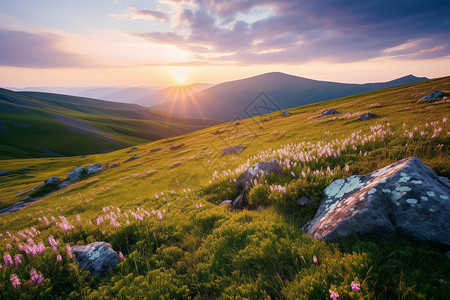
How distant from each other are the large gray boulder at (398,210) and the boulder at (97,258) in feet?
14.4

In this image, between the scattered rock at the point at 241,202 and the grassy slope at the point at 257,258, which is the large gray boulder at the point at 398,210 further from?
the scattered rock at the point at 241,202

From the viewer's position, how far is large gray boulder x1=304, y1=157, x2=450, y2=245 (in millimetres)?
2930

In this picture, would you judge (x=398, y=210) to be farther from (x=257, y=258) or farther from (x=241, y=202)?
(x=241, y=202)

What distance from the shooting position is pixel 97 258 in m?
4.32

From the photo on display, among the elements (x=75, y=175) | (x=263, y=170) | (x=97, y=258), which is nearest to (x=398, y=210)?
(x=263, y=170)

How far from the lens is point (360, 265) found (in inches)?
105

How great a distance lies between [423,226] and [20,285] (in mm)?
7010

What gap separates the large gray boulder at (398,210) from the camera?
2.93m

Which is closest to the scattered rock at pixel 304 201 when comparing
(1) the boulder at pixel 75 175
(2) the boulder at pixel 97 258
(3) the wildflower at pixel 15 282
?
(2) the boulder at pixel 97 258

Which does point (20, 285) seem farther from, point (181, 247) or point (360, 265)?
point (360, 265)

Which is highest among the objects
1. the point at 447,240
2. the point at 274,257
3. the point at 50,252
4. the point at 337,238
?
the point at 447,240

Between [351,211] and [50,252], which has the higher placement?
[351,211]

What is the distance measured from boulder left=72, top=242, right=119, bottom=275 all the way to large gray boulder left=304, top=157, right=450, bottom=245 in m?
4.38

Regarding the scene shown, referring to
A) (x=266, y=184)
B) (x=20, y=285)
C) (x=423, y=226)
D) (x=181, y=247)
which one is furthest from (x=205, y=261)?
(x=423, y=226)
